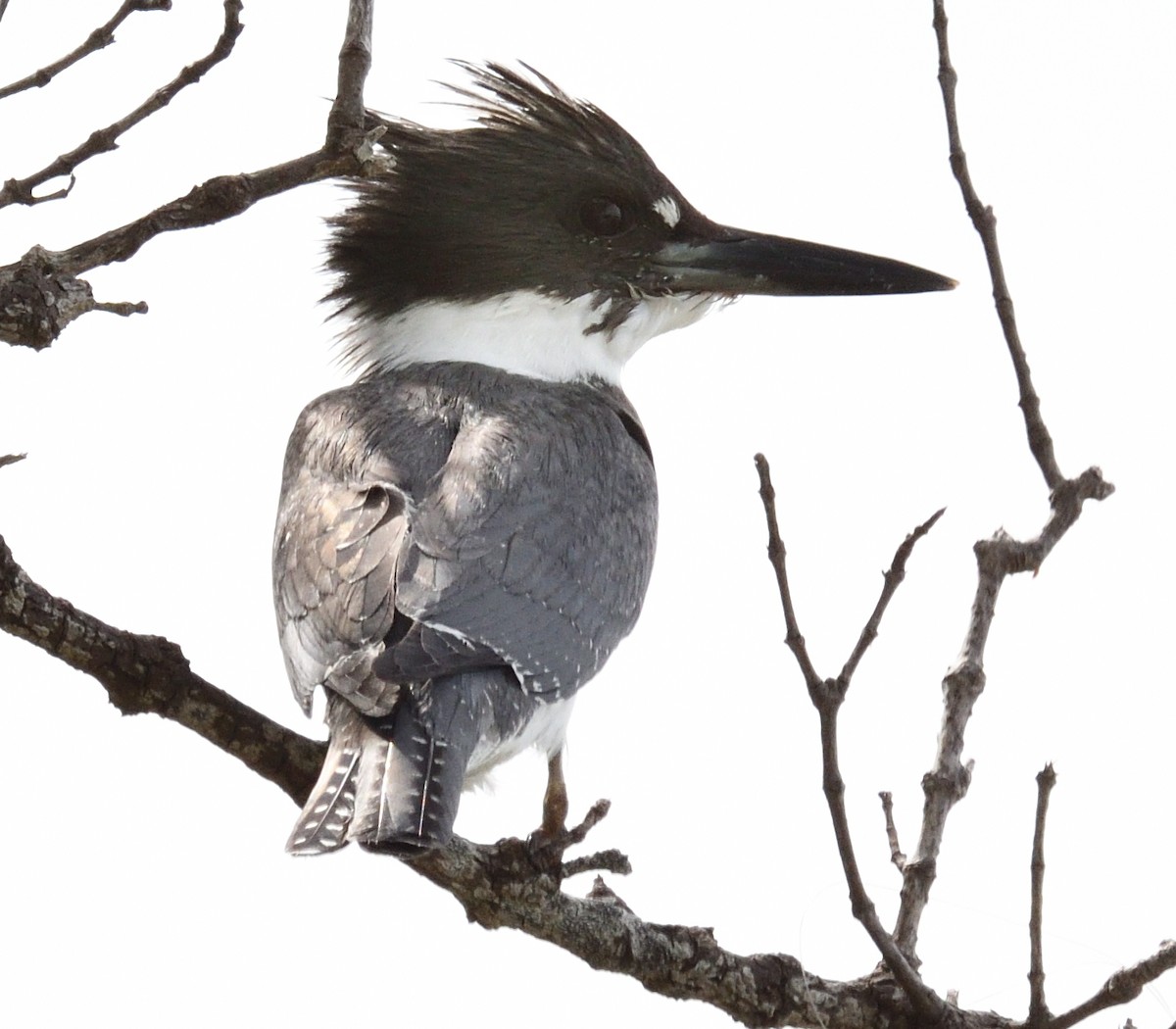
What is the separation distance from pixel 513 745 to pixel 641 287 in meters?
A: 1.56

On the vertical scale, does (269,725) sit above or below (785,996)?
above

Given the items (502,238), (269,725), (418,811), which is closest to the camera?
(418,811)

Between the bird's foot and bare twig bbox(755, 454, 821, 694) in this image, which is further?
the bird's foot

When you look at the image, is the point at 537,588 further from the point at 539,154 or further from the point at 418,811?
the point at 539,154

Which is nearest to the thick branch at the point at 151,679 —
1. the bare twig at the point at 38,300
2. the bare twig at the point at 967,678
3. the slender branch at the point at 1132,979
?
the bare twig at the point at 38,300

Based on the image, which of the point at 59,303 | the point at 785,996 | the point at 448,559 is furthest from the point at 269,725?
the point at 785,996

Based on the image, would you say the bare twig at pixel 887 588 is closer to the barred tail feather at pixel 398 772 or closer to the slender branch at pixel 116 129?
the barred tail feather at pixel 398 772

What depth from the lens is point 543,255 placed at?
448cm

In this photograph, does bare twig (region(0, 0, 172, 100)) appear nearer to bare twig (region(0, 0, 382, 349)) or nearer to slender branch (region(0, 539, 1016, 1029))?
bare twig (region(0, 0, 382, 349))

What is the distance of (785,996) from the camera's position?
320cm

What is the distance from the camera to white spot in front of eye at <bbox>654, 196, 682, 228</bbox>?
4.52 metres

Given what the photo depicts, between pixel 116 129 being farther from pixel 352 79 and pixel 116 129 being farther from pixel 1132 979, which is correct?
pixel 1132 979

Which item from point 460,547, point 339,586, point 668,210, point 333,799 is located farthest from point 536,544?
point 668,210

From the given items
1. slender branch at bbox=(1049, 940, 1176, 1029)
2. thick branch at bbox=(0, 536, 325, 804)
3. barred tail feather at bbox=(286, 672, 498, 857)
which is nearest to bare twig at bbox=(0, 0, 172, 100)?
thick branch at bbox=(0, 536, 325, 804)
